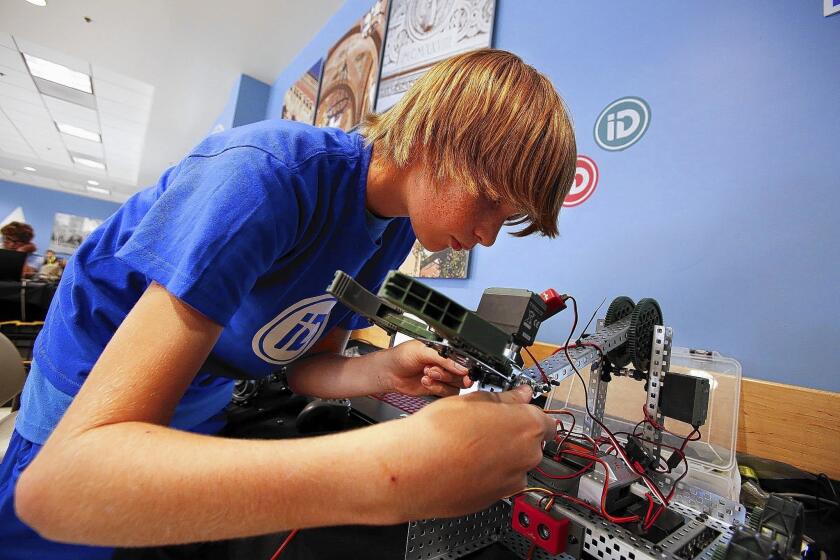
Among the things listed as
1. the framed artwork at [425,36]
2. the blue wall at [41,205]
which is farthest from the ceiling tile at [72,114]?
the blue wall at [41,205]

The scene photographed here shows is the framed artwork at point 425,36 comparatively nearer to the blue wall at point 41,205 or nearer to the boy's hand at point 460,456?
the boy's hand at point 460,456

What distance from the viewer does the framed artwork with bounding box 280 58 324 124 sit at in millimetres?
3049

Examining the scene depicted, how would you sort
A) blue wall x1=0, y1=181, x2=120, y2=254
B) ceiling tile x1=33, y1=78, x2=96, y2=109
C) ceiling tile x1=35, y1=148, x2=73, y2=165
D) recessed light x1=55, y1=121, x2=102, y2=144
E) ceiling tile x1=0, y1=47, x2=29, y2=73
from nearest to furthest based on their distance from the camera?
Result: ceiling tile x1=0, y1=47, x2=29, y2=73 → ceiling tile x1=33, y1=78, x2=96, y2=109 → recessed light x1=55, y1=121, x2=102, y2=144 → ceiling tile x1=35, y1=148, x2=73, y2=165 → blue wall x1=0, y1=181, x2=120, y2=254

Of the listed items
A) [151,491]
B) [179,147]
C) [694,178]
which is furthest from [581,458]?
[179,147]

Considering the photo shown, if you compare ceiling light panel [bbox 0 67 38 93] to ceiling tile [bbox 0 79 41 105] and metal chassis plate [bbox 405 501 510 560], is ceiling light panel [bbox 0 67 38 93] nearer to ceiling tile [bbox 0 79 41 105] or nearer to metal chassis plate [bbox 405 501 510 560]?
ceiling tile [bbox 0 79 41 105]

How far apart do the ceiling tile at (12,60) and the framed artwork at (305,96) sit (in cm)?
319

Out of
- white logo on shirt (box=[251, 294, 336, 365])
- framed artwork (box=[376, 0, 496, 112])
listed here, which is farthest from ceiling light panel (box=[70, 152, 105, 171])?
white logo on shirt (box=[251, 294, 336, 365])

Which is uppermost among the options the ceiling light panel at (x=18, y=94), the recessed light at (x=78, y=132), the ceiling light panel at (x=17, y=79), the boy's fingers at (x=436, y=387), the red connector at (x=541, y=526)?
the ceiling light panel at (x=17, y=79)

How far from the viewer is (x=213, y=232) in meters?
0.39

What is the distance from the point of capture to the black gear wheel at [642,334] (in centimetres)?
72

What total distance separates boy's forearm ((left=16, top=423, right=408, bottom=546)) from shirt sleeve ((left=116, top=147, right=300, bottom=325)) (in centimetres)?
14

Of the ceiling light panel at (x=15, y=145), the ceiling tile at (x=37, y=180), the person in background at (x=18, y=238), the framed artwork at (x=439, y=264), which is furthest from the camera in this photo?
the ceiling tile at (x=37, y=180)

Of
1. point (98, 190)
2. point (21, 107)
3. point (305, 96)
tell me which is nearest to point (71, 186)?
point (98, 190)

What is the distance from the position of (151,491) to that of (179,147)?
25.4ft
